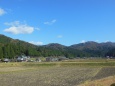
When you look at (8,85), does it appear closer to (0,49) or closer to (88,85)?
(88,85)

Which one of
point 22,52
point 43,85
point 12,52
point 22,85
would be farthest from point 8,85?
point 22,52

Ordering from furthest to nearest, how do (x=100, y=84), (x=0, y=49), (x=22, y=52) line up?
(x=22, y=52)
(x=0, y=49)
(x=100, y=84)

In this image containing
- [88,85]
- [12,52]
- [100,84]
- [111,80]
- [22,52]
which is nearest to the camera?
[88,85]

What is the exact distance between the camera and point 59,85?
98.8 feet

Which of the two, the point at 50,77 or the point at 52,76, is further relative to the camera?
the point at 52,76

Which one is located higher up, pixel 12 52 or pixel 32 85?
pixel 12 52

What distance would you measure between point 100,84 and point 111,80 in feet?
15.3

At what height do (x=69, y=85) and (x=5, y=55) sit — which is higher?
(x=5, y=55)

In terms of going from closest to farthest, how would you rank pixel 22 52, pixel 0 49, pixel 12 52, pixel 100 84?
pixel 100 84
pixel 0 49
pixel 12 52
pixel 22 52

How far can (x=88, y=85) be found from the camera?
2608cm

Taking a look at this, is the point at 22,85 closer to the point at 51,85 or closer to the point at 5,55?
the point at 51,85

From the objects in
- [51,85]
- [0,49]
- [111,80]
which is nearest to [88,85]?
[51,85]

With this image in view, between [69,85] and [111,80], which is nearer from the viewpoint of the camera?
[69,85]

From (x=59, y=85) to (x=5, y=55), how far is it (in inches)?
5004
